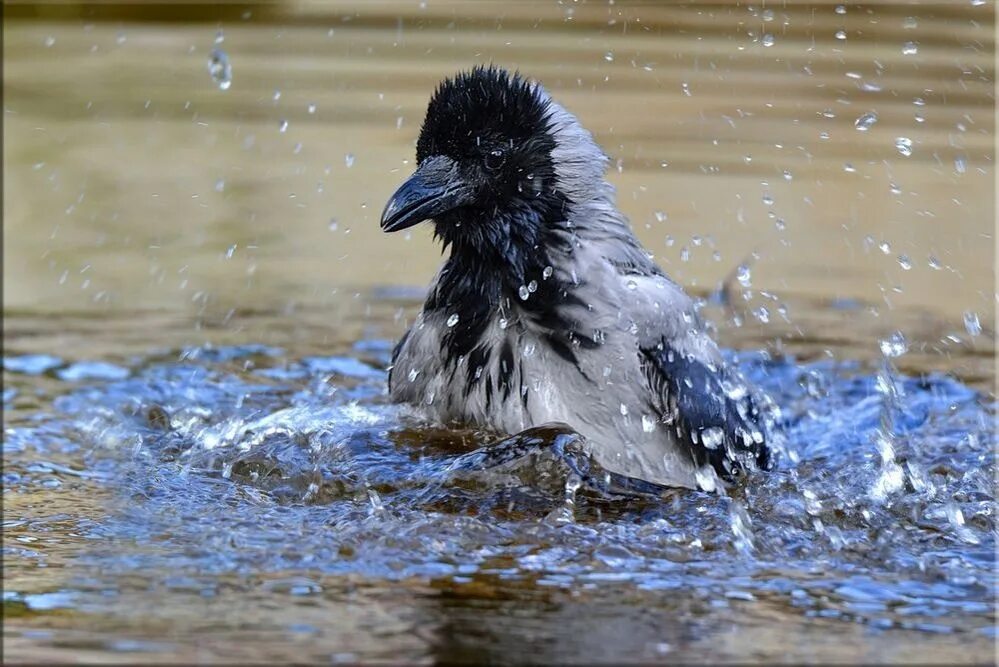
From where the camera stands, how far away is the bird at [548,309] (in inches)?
186

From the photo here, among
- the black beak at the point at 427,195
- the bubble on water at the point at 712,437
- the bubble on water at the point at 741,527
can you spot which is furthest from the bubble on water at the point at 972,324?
the black beak at the point at 427,195

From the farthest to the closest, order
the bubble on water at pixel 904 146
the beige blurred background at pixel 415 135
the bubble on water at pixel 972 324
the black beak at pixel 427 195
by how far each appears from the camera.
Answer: the bubble on water at pixel 904 146 → the beige blurred background at pixel 415 135 → the bubble on water at pixel 972 324 → the black beak at pixel 427 195

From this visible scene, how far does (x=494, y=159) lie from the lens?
4859 millimetres

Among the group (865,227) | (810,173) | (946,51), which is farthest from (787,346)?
(946,51)

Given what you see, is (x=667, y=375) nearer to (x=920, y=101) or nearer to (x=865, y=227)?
(x=865, y=227)

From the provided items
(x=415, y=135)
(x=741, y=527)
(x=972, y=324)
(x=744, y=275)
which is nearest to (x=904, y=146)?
(x=972, y=324)

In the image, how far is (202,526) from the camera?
4121 millimetres

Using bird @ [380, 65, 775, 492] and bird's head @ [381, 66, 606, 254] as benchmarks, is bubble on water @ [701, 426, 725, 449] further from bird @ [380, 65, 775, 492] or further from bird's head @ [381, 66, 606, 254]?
bird's head @ [381, 66, 606, 254]

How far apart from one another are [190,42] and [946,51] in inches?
241

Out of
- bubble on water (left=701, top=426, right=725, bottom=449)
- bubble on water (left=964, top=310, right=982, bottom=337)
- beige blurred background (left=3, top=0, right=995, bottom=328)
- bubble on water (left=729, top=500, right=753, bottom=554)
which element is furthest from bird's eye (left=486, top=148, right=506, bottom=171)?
bubble on water (left=964, top=310, right=982, bottom=337)

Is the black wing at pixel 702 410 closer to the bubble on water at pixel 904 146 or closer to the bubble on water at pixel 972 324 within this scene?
the bubble on water at pixel 972 324

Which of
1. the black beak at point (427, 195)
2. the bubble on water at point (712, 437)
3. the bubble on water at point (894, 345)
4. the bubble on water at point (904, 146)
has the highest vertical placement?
the bubble on water at point (904, 146)

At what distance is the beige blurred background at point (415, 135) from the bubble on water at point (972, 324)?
80 millimetres

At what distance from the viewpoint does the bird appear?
4.73 m
